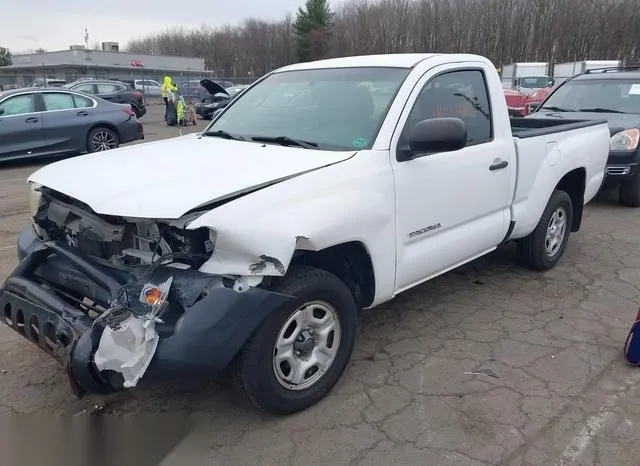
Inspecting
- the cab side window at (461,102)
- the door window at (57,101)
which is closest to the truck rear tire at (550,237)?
the cab side window at (461,102)

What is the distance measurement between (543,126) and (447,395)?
3.67 m

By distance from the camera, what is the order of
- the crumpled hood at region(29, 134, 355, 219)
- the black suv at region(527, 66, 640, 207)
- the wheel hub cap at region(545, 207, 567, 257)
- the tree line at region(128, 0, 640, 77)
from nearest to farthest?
the crumpled hood at region(29, 134, 355, 219)
the wheel hub cap at region(545, 207, 567, 257)
the black suv at region(527, 66, 640, 207)
the tree line at region(128, 0, 640, 77)

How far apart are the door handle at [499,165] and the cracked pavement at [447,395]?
1128 mm

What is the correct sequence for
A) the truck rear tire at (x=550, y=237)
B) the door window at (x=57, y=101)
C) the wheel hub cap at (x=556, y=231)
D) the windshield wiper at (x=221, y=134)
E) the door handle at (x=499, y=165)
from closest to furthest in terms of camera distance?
1. the windshield wiper at (x=221, y=134)
2. the door handle at (x=499, y=165)
3. the truck rear tire at (x=550, y=237)
4. the wheel hub cap at (x=556, y=231)
5. the door window at (x=57, y=101)

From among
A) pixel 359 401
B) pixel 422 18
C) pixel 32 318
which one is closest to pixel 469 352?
pixel 359 401

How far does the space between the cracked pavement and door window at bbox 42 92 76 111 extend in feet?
28.5

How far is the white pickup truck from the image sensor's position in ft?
8.14

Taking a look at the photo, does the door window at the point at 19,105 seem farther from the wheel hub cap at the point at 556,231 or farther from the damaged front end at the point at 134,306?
the wheel hub cap at the point at 556,231

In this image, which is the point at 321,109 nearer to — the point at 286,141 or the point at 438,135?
the point at 286,141

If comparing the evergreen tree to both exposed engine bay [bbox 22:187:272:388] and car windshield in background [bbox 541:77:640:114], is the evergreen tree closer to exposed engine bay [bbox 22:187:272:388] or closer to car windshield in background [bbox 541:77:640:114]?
car windshield in background [bbox 541:77:640:114]

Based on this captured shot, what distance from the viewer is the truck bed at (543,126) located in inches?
178

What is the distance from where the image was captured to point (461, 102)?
395cm

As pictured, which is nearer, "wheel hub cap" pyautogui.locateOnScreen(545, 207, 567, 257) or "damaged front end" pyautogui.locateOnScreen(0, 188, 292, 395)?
"damaged front end" pyautogui.locateOnScreen(0, 188, 292, 395)

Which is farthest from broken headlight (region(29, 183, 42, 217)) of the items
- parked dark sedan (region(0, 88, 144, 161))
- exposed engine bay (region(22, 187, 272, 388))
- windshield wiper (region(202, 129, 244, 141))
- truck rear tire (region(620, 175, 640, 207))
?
parked dark sedan (region(0, 88, 144, 161))
